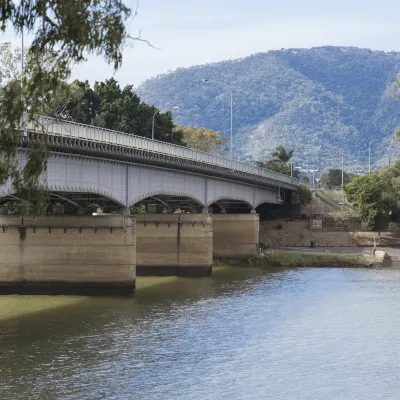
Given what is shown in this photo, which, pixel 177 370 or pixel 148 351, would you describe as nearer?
pixel 177 370

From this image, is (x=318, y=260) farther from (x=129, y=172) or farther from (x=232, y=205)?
(x=129, y=172)

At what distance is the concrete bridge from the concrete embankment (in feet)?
8.21

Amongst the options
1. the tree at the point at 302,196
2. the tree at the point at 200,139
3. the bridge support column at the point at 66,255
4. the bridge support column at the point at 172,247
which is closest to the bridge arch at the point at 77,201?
the bridge support column at the point at 66,255

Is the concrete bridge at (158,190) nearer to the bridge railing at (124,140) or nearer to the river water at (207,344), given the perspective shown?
the bridge railing at (124,140)

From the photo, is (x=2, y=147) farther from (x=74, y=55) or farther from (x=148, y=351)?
(x=148, y=351)

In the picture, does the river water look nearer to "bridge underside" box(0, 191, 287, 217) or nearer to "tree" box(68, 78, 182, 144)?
"bridge underside" box(0, 191, 287, 217)

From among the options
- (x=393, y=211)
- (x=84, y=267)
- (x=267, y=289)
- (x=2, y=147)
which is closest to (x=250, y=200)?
(x=393, y=211)

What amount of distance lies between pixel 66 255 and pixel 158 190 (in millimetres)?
11892

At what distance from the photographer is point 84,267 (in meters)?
54.3

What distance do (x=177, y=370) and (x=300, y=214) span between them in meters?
76.8

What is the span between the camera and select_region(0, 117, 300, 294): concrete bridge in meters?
50.0

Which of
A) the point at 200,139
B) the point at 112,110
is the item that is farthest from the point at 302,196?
the point at 200,139

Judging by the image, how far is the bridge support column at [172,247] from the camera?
6950cm

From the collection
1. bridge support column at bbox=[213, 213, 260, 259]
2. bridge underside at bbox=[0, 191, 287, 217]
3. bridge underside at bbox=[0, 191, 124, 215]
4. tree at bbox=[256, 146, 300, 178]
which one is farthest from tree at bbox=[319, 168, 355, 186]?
bridge underside at bbox=[0, 191, 124, 215]
